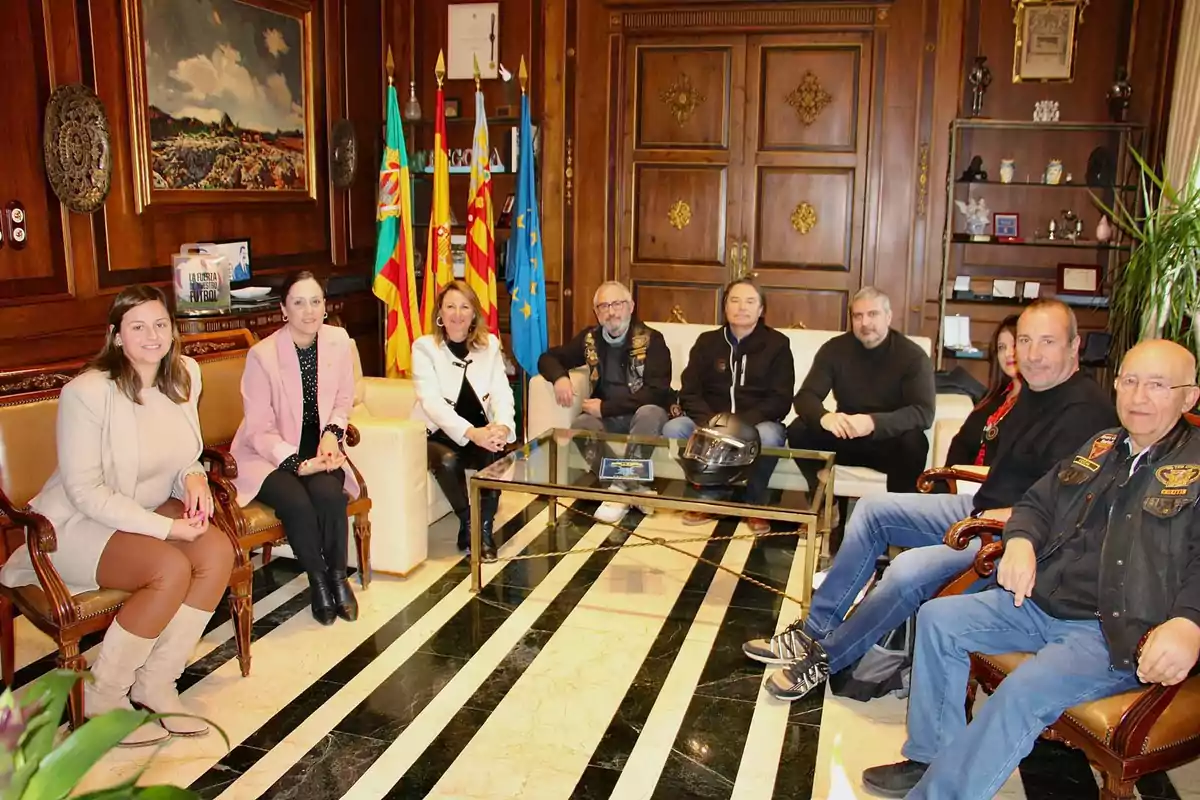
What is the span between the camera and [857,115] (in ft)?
19.4

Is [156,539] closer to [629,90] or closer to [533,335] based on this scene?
[533,335]

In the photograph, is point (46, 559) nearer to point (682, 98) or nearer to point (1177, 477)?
point (1177, 477)

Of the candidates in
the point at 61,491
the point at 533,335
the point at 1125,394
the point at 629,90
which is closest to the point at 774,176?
the point at 629,90

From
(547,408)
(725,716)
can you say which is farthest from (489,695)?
(547,408)

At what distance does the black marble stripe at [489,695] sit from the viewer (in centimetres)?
250

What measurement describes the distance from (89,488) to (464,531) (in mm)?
1691

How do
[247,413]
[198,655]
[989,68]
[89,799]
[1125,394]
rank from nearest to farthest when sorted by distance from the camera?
[89,799] → [1125,394] → [198,655] → [247,413] → [989,68]

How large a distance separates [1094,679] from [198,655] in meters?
2.55

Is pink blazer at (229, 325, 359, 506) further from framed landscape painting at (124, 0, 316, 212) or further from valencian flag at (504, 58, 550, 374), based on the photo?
valencian flag at (504, 58, 550, 374)

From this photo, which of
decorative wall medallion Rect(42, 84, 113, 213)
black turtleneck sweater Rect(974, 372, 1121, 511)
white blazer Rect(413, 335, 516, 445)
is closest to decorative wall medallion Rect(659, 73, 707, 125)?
white blazer Rect(413, 335, 516, 445)

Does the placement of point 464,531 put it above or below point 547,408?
below

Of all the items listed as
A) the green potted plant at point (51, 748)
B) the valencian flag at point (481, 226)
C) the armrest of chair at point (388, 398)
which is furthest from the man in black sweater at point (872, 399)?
the green potted plant at point (51, 748)

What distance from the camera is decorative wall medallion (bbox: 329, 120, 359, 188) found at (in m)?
5.88

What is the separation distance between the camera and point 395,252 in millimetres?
5883
